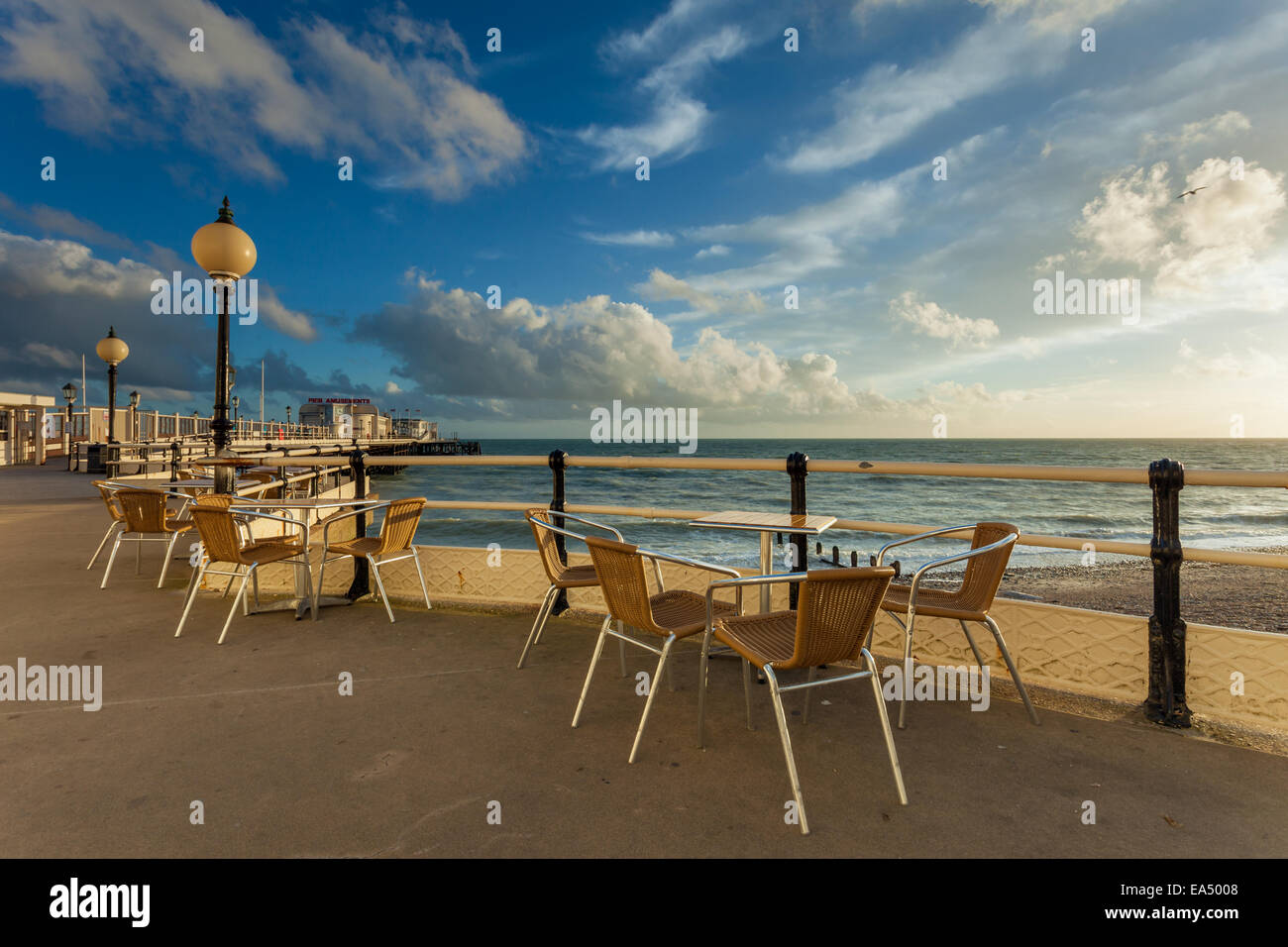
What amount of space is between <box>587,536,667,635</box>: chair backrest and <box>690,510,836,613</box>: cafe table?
0.72m

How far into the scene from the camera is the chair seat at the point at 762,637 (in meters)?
2.04

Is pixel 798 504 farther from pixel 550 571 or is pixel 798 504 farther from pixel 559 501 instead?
pixel 559 501

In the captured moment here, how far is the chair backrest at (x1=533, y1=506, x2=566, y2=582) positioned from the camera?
312 centimetres

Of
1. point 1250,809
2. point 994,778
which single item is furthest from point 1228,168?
point 994,778

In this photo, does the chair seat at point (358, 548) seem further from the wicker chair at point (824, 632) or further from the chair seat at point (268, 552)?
the wicker chair at point (824, 632)

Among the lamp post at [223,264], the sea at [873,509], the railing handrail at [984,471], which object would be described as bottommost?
the sea at [873,509]

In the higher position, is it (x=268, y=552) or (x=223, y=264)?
(x=223, y=264)

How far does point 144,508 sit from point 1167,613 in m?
7.33

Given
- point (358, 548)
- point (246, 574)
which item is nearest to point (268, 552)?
point (246, 574)

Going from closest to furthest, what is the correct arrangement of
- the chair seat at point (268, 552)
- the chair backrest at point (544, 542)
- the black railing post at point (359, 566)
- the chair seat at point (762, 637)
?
the chair seat at point (762, 637), the chair backrest at point (544, 542), the chair seat at point (268, 552), the black railing post at point (359, 566)

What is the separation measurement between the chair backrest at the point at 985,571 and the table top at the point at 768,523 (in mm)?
687

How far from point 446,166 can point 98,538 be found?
25.2 feet

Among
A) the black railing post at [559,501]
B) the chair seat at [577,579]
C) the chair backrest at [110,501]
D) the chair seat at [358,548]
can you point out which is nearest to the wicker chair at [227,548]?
the chair seat at [358,548]

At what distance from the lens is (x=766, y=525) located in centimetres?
282
